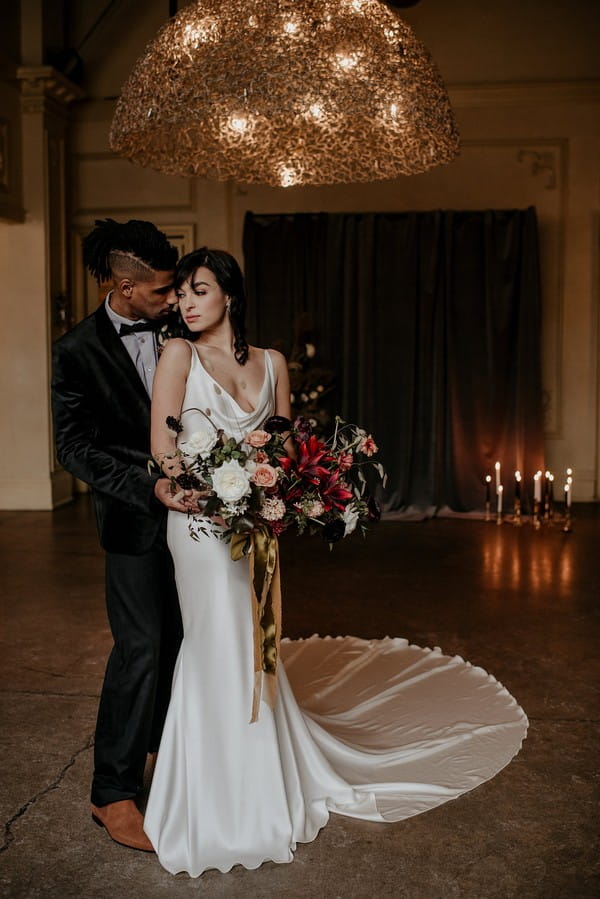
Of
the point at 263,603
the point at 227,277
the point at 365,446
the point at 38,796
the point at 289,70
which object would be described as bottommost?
the point at 38,796

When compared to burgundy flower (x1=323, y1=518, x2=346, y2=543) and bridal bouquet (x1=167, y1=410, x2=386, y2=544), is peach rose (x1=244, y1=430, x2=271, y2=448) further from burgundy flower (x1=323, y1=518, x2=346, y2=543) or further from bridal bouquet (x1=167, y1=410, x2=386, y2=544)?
burgundy flower (x1=323, y1=518, x2=346, y2=543)

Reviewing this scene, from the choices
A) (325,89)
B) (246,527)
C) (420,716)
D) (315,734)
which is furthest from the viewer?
(325,89)

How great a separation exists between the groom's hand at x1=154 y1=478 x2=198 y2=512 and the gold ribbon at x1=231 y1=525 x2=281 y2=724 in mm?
163

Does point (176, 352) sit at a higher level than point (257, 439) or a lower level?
higher

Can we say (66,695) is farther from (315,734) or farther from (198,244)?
(198,244)

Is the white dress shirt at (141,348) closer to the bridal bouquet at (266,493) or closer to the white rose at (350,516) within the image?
the bridal bouquet at (266,493)

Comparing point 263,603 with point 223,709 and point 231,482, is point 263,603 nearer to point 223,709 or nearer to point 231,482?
point 223,709

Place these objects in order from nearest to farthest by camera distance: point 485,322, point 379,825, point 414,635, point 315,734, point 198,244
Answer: point 379,825 < point 315,734 < point 414,635 < point 485,322 < point 198,244

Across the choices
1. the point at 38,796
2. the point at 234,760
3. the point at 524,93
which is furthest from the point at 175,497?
the point at 524,93

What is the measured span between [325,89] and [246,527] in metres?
2.55

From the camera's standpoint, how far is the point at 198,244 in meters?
9.30

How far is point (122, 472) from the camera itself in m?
2.70

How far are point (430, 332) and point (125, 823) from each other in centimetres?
662

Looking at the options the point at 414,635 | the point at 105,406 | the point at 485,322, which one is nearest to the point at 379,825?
the point at 105,406
